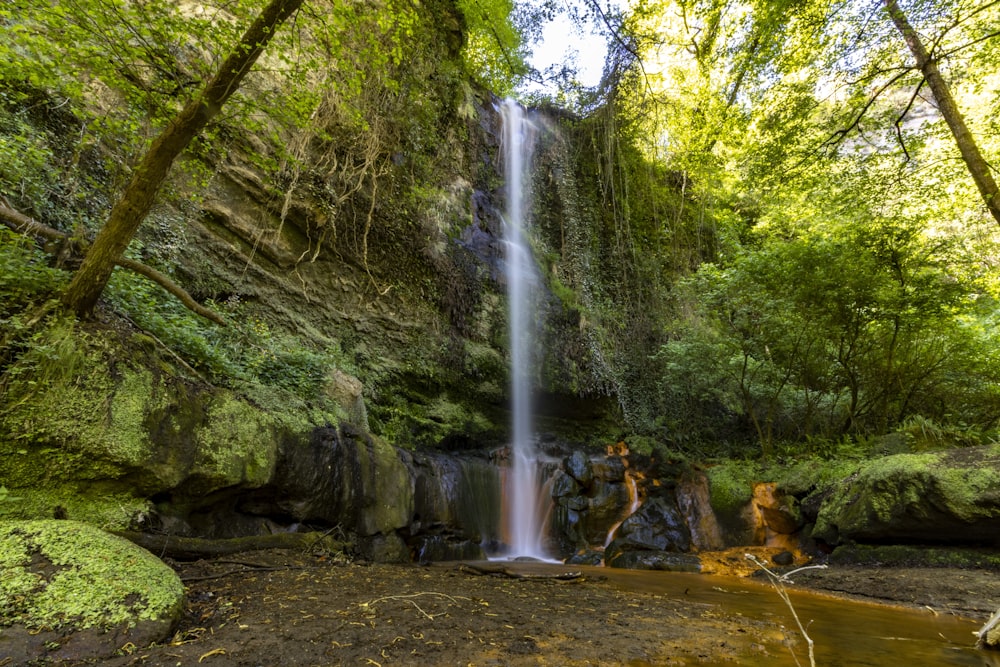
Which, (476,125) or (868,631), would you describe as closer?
(868,631)

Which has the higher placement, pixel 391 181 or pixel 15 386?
pixel 391 181

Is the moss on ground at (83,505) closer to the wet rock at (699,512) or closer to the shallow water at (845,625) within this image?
the shallow water at (845,625)

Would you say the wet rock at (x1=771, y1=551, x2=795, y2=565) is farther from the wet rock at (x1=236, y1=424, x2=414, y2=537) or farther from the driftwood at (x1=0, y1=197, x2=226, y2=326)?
the driftwood at (x1=0, y1=197, x2=226, y2=326)

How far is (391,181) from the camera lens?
9.39m

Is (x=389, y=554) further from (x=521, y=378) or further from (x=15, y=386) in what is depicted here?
(x=521, y=378)

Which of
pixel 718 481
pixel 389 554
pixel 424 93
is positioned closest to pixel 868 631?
pixel 389 554

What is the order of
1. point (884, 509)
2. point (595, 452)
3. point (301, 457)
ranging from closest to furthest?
point (301, 457)
point (884, 509)
point (595, 452)

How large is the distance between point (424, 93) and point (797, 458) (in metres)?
11.9

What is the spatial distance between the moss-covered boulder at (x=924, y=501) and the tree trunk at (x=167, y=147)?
8.84 meters

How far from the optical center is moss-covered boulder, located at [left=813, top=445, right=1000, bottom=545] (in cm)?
537

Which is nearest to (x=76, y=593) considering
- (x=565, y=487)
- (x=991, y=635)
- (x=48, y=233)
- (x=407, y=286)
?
(x=48, y=233)

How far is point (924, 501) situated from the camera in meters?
5.72

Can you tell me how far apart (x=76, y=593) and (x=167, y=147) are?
285 centimetres

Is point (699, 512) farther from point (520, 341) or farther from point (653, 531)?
point (520, 341)
